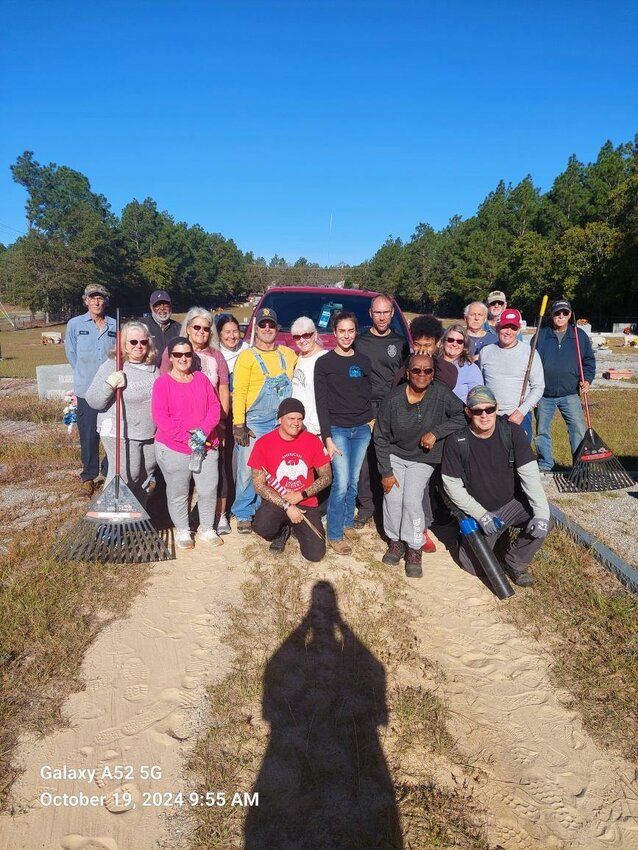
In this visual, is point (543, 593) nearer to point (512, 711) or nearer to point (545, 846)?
point (512, 711)

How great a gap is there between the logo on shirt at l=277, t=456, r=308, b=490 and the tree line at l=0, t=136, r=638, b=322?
42639mm

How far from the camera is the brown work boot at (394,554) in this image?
4.46m

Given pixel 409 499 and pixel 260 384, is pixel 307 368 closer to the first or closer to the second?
pixel 260 384

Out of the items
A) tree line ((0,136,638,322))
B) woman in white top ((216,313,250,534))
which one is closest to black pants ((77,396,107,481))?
woman in white top ((216,313,250,534))

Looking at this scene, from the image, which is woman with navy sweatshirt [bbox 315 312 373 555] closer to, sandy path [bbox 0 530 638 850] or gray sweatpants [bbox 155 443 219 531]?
gray sweatpants [bbox 155 443 219 531]

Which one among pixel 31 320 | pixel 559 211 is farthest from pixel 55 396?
pixel 559 211

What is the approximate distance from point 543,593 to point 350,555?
1665mm

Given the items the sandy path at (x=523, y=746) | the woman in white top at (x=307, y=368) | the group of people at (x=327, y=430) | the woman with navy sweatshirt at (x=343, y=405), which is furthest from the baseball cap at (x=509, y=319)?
the sandy path at (x=523, y=746)

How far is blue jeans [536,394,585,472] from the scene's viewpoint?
608cm

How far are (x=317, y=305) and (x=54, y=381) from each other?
28.6 feet

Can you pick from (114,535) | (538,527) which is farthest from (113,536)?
(538,527)

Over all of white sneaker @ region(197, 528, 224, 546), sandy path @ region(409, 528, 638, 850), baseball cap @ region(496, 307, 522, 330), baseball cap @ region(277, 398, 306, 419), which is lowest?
sandy path @ region(409, 528, 638, 850)

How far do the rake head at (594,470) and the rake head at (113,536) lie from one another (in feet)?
15.3

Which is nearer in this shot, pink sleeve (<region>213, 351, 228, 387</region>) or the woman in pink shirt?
the woman in pink shirt
